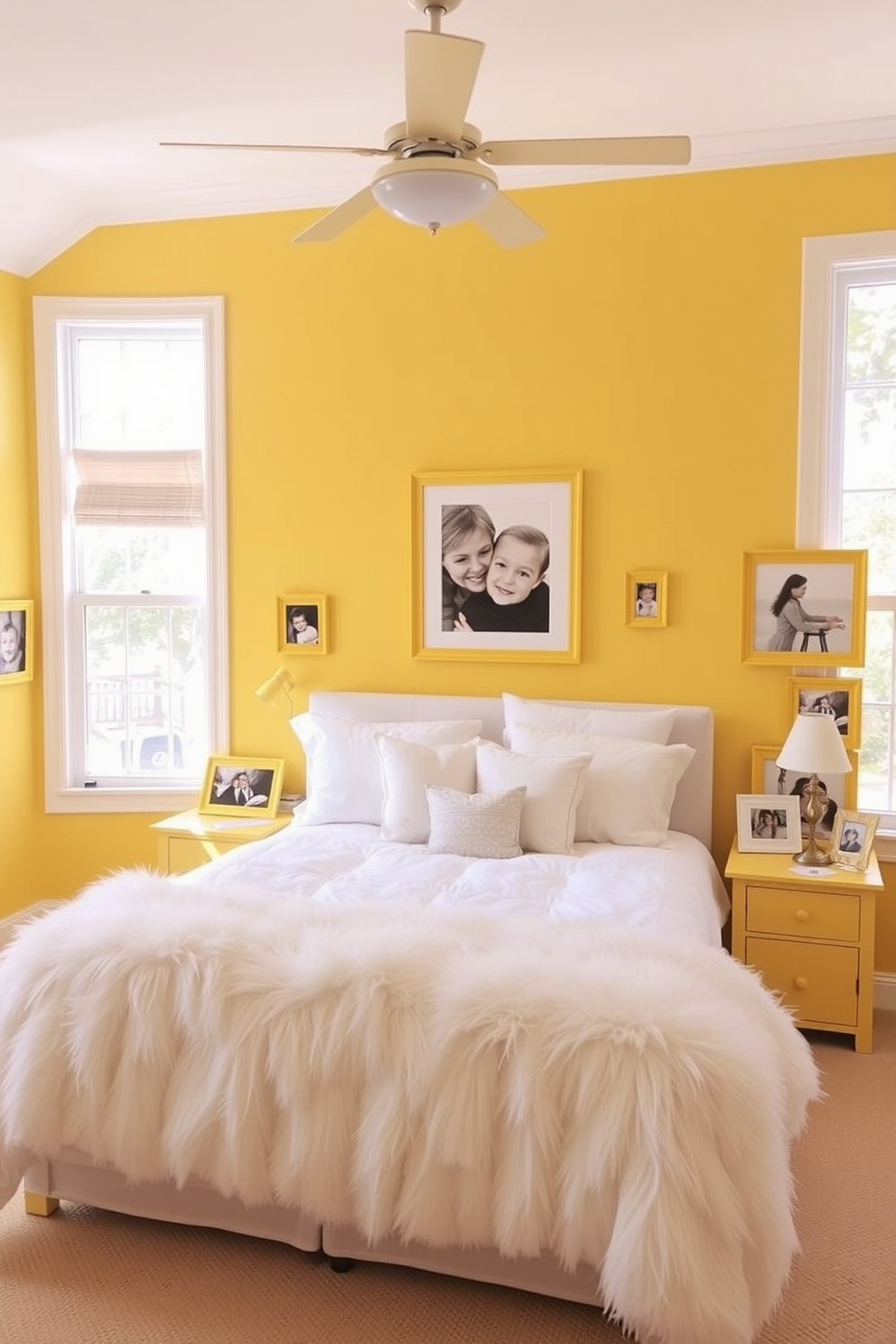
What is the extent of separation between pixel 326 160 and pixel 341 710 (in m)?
2.09

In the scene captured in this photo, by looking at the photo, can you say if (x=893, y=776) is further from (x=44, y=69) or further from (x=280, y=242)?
(x=44, y=69)

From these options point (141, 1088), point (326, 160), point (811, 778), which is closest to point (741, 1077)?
point (141, 1088)

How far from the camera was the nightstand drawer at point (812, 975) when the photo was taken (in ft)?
11.1

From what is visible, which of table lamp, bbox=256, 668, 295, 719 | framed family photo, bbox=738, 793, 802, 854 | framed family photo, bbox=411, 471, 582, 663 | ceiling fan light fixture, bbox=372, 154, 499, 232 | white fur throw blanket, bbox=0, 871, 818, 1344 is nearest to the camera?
white fur throw blanket, bbox=0, 871, 818, 1344

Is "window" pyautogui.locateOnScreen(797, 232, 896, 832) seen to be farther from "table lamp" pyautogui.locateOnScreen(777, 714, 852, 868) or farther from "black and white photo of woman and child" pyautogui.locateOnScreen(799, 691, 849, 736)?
"table lamp" pyautogui.locateOnScreen(777, 714, 852, 868)

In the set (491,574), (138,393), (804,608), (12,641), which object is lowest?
(12,641)

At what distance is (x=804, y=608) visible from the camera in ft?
12.2

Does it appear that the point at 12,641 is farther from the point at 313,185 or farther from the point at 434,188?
the point at 434,188

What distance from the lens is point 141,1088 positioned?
2275mm

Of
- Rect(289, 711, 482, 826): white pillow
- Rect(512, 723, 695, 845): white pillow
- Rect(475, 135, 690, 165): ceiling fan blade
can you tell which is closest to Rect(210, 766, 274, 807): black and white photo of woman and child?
Rect(289, 711, 482, 826): white pillow

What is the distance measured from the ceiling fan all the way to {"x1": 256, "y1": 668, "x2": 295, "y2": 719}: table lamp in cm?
222

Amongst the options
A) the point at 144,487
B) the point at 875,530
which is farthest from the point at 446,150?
the point at 144,487

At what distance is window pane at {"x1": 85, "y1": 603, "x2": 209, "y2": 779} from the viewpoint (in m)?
4.48

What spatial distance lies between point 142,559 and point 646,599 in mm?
2136
